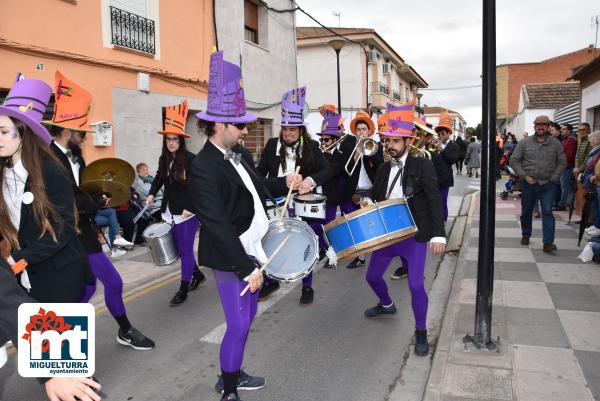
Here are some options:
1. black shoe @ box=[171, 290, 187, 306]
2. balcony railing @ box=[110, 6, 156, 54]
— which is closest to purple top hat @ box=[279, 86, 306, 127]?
black shoe @ box=[171, 290, 187, 306]

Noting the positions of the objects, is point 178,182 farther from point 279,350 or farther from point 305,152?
point 279,350

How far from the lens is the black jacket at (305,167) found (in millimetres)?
4781

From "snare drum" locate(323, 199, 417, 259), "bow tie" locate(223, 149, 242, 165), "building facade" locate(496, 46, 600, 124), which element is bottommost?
"snare drum" locate(323, 199, 417, 259)

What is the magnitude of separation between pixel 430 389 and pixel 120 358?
102 inches

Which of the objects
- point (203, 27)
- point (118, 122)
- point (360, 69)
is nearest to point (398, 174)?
point (118, 122)

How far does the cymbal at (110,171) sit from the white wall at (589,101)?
10110 mm

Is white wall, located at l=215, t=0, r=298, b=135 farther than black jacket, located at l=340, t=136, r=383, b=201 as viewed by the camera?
Yes

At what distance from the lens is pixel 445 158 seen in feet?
26.8

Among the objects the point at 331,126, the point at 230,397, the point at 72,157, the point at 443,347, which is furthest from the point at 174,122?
the point at 443,347

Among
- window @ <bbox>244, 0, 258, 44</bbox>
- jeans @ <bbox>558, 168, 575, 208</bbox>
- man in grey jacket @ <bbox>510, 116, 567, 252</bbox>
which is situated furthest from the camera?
window @ <bbox>244, 0, 258, 44</bbox>

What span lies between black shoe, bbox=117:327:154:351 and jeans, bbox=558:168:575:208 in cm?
950

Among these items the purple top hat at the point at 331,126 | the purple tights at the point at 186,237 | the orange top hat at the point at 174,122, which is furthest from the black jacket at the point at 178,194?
the purple top hat at the point at 331,126

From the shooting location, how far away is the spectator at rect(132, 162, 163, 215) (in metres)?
9.15

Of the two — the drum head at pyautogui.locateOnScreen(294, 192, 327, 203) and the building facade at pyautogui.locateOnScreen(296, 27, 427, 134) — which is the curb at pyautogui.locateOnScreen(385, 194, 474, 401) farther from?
the building facade at pyautogui.locateOnScreen(296, 27, 427, 134)
